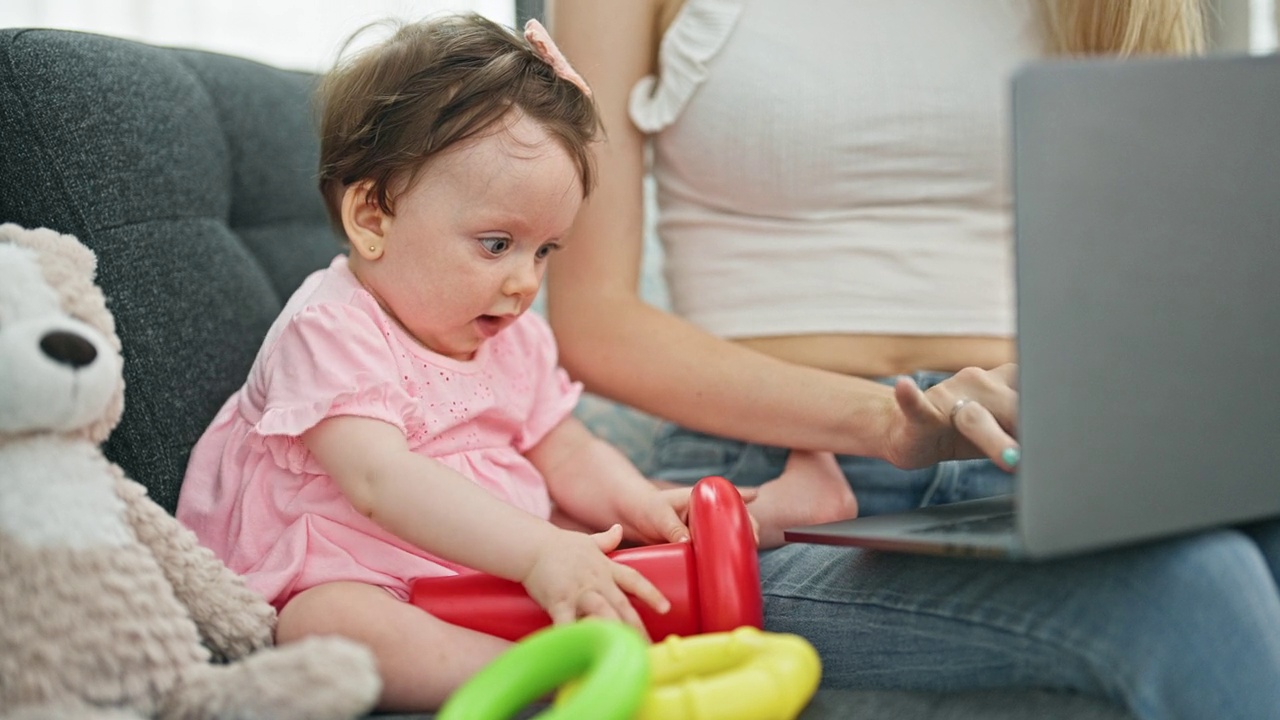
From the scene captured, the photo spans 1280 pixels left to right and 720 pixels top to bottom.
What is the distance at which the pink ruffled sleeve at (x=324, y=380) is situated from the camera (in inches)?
32.3

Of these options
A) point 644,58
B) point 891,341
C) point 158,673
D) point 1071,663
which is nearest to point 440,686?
point 158,673

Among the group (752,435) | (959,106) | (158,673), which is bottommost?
(752,435)

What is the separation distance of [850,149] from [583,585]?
1.89 feet

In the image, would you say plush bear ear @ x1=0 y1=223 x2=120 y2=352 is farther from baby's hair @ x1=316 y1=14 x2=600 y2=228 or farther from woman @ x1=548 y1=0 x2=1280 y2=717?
woman @ x1=548 y1=0 x2=1280 y2=717

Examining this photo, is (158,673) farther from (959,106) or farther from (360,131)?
(959,106)

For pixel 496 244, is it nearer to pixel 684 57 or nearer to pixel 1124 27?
pixel 684 57

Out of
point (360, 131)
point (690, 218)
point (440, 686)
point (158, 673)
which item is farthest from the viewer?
point (690, 218)

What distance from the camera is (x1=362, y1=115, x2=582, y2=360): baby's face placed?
901 mm

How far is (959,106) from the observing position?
3.67ft

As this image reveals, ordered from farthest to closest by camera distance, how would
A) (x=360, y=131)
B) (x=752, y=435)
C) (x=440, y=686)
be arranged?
(x=752, y=435)
(x=360, y=131)
(x=440, y=686)

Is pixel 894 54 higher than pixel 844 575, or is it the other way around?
pixel 894 54

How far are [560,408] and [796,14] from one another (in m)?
0.48

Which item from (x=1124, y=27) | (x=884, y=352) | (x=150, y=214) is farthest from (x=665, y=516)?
(x=1124, y=27)

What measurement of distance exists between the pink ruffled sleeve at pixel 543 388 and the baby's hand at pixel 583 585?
1.00ft
